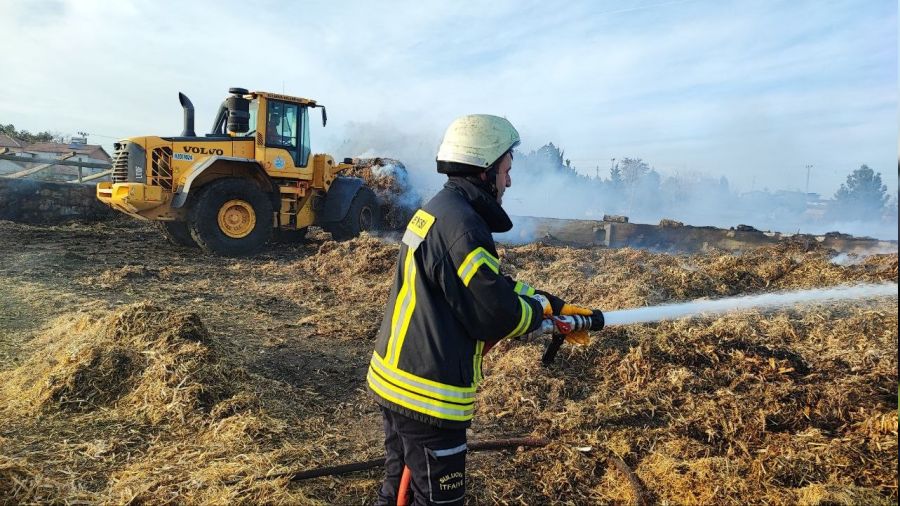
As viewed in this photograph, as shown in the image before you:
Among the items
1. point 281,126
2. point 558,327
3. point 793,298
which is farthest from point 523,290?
point 281,126

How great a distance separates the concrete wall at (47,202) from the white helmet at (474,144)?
15.6m

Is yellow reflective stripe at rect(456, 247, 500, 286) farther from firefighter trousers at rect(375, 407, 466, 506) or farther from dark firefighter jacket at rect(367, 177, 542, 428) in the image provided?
firefighter trousers at rect(375, 407, 466, 506)

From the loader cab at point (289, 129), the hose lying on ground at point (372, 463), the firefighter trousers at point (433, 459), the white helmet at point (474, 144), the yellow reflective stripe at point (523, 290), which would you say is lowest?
the hose lying on ground at point (372, 463)

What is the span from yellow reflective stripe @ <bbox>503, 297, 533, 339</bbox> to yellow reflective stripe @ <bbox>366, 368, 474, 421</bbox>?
14.0 inches

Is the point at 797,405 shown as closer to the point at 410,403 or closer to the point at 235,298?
the point at 410,403

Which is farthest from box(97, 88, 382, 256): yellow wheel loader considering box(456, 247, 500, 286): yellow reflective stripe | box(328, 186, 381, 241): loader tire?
box(456, 247, 500, 286): yellow reflective stripe

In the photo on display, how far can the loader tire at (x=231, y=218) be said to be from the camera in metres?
11.2

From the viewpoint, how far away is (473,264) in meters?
2.14

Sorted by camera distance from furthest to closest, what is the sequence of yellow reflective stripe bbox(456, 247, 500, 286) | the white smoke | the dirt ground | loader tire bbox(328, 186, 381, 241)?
loader tire bbox(328, 186, 381, 241) → the white smoke → the dirt ground → yellow reflective stripe bbox(456, 247, 500, 286)

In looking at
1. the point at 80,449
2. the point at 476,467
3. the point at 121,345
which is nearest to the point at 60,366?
the point at 121,345

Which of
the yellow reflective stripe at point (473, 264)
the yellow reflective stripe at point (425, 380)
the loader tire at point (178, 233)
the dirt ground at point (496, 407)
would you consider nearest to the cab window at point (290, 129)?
the loader tire at point (178, 233)

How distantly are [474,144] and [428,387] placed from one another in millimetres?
1046

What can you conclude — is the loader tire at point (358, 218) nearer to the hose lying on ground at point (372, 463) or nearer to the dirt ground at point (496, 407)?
the dirt ground at point (496, 407)

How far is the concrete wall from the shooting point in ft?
46.5
